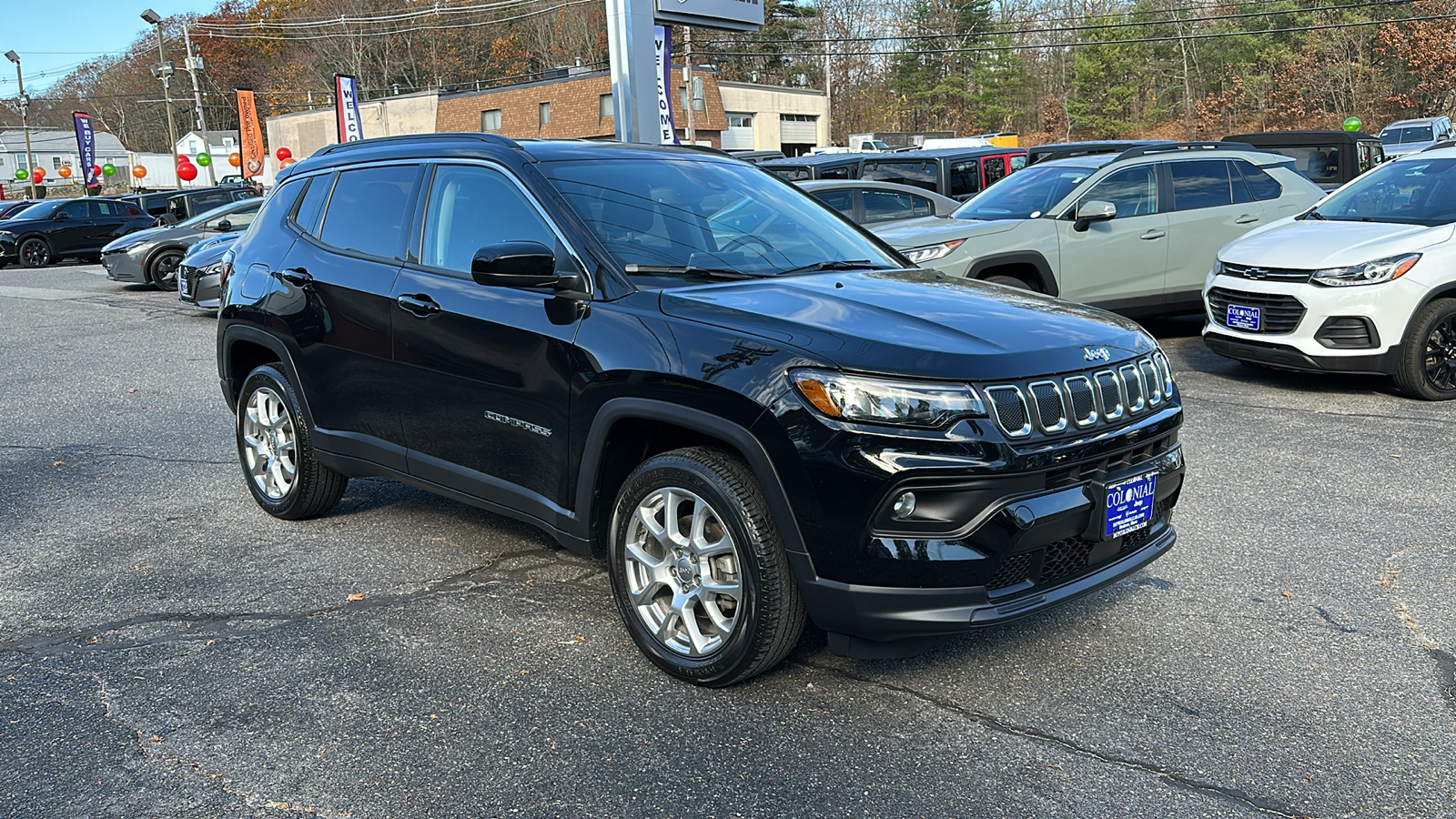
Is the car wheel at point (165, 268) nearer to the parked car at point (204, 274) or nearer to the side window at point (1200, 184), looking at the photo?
the parked car at point (204, 274)

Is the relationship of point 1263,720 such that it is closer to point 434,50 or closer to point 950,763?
point 950,763

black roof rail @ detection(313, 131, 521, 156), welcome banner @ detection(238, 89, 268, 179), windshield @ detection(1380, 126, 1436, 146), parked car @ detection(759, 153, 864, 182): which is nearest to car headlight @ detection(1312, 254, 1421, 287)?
black roof rail @ detection(313, 131, 521, 156)

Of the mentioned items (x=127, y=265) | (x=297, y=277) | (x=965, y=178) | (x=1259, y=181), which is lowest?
(x=127, y=265)

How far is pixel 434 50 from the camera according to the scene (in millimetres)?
83375

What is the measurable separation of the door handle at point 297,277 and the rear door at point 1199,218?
805 cm

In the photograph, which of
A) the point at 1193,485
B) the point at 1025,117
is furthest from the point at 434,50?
the point at 1193,485

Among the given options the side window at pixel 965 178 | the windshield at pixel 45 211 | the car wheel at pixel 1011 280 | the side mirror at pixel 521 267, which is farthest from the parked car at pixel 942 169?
the windshield at pixel 45 211

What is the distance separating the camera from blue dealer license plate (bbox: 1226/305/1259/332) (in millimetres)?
8273

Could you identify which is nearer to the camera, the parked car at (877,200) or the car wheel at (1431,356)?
the car wheel at (1431,356)

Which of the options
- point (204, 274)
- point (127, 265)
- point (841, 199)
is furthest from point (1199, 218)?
point (127, 265)

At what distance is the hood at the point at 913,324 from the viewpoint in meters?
3.33

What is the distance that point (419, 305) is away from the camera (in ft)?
15.1

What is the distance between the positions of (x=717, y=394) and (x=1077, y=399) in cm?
109

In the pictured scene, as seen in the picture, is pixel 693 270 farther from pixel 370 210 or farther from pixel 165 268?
pixel 165 268
